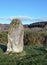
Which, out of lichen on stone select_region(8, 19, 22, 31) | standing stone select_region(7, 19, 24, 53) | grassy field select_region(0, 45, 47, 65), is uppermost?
lichen on stone select_region(8, 19, 22, 31)

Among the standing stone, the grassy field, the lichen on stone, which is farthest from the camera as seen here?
the lichen on stone

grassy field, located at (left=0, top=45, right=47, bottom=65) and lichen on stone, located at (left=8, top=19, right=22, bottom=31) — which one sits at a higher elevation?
lichen on stone, located at (left=8, top=19, right=22, bottom=31)

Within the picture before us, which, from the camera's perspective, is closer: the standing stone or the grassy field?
the grassy field

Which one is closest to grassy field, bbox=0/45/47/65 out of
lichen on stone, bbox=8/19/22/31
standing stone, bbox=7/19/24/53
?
standing stone, bbox=7/19/24/53

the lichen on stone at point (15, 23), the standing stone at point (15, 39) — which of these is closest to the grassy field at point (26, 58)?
the standing stone at point (15, 39)

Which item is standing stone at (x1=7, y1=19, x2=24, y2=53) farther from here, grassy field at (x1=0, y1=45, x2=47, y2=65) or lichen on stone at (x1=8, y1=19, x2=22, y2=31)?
grassy field at (x1=0, y1=45, x2=47, y2=65)

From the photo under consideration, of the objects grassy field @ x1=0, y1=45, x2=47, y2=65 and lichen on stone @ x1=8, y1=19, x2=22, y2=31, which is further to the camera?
lichen on stone @ x1=8, y1=19, x2=22, y2=31

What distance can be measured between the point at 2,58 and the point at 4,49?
5.45m

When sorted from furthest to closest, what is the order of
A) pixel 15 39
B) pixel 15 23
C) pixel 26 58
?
pixel 15 23
pixel 15 39
pixel 26 58

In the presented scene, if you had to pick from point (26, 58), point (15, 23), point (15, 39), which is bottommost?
point (26, 58)

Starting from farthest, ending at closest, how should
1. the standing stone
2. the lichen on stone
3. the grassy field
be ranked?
the lichen on stone → the standing stone → the grassy field

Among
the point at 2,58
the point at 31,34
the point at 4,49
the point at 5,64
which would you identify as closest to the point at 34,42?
the point at 31,34

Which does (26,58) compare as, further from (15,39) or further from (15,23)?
(15,23)

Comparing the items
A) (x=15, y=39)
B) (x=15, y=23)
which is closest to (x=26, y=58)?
(x=15, y=39)
